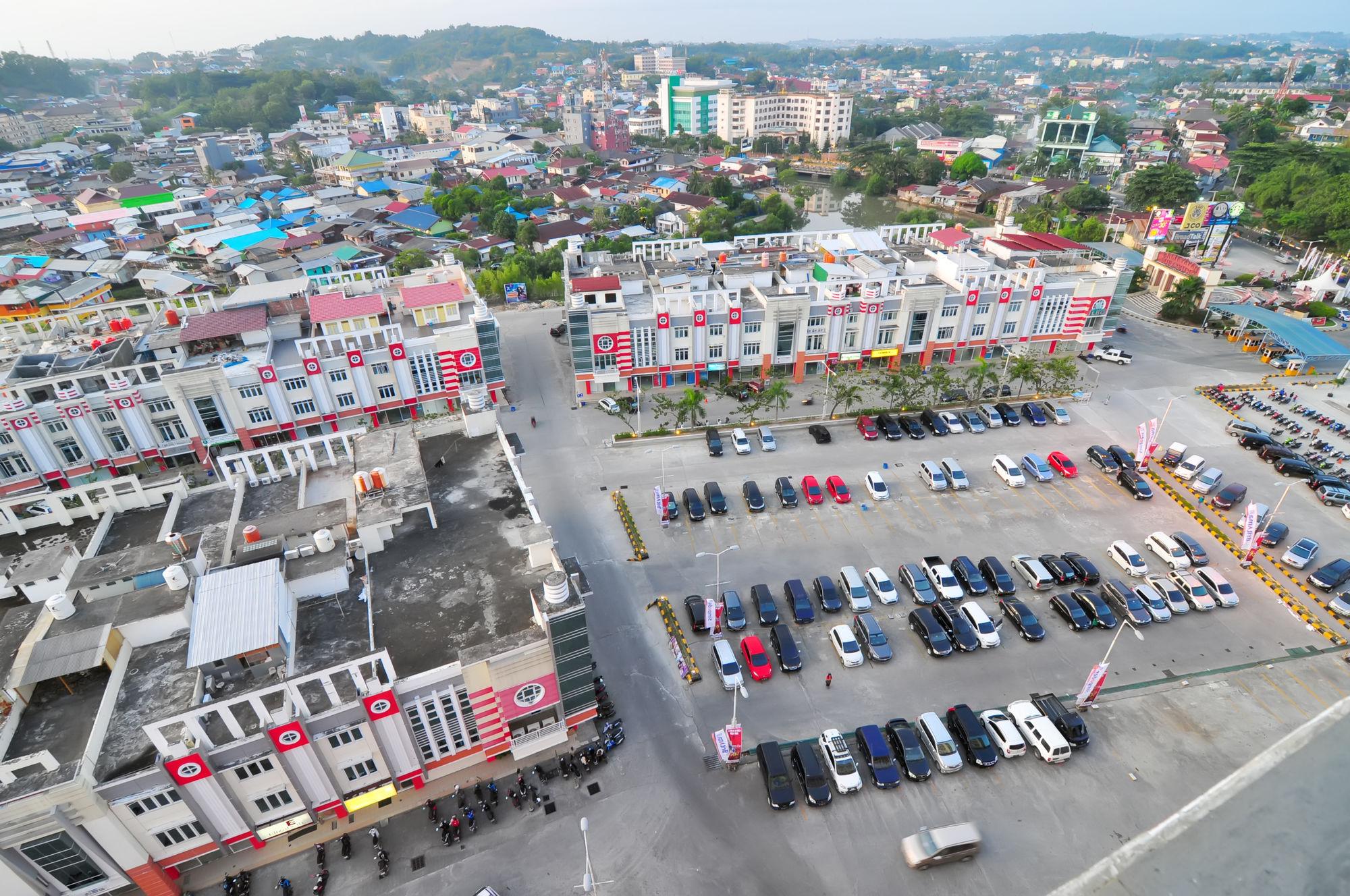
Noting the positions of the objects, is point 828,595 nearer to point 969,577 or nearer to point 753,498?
point 969,577

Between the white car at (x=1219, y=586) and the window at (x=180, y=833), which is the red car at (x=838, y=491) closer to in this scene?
the white car at (x=1219, y=586)

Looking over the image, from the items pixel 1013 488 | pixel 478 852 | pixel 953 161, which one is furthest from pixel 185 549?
pixel 953 161

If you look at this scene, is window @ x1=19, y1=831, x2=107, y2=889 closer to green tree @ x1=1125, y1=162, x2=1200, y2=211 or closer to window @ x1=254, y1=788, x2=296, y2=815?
window @ x1=254, y1=788, x2=296, y2=815

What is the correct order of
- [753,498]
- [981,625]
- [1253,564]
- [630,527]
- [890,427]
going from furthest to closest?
1. [890,427]
2. [753,498]
3. [630,527]
4. [1253,564]
5. [981,625]

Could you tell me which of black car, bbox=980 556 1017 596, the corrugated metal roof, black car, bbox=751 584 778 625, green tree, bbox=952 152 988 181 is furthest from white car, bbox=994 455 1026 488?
green tree, bbox=952 152 988 181

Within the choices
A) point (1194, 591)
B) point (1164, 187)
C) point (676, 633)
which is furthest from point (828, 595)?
point (1164, 187)

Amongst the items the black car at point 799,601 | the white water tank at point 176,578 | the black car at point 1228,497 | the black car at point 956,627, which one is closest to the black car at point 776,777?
the black car at point 799,601

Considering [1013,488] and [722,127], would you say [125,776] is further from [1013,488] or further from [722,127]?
[722,127]

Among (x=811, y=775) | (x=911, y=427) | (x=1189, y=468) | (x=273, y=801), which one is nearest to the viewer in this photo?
(x=273, y=801)
